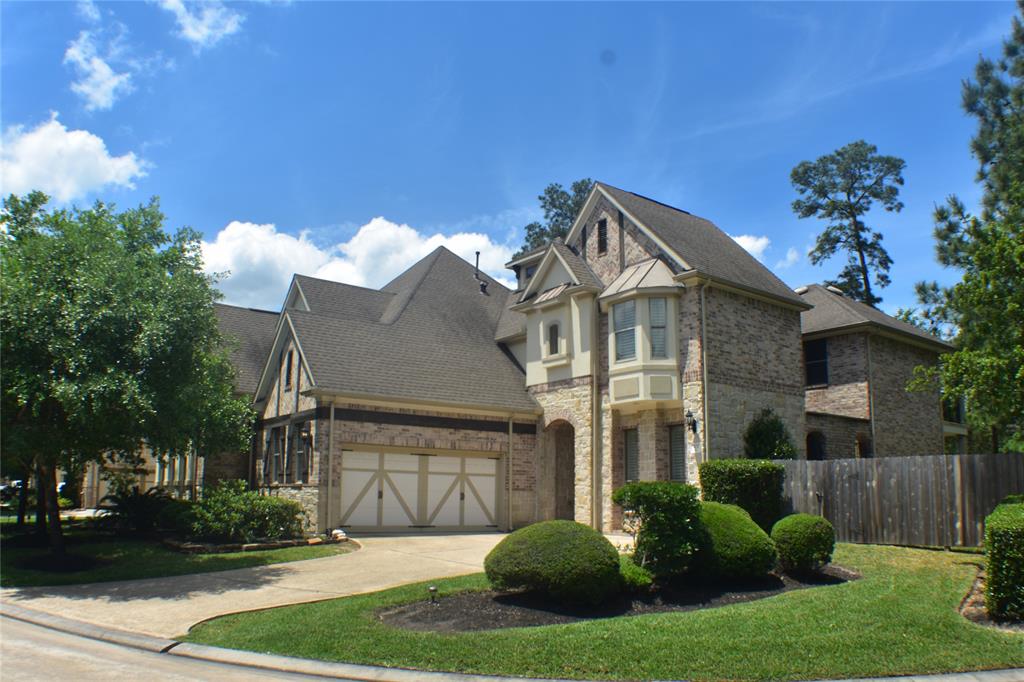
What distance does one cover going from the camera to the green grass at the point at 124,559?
48.3ft

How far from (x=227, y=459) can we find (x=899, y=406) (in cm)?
2249

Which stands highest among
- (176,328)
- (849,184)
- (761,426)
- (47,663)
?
(849,184)

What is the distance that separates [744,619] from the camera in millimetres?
9695

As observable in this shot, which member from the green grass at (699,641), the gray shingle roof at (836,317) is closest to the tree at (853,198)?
the gray shingle roof at (836,317)

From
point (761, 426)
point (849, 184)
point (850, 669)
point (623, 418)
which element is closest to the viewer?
point (850, 669)

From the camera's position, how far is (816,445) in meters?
24.3

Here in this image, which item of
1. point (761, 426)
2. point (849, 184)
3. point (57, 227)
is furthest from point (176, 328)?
point (849, 184)

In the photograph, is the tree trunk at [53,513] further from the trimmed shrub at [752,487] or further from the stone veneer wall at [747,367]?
the stone veneer wall at [747,367]

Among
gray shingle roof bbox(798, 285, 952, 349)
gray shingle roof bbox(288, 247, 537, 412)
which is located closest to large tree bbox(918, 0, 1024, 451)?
gray shingle roof bbox(798, 285, 952, 349)

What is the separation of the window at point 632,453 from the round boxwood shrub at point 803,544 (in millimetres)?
9424

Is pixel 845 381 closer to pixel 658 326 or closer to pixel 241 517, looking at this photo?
pixel 658 326

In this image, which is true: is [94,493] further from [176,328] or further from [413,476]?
[176,328]

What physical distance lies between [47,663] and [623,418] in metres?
16.3

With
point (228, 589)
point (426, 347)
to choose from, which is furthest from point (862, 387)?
point (228, 589)
